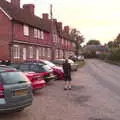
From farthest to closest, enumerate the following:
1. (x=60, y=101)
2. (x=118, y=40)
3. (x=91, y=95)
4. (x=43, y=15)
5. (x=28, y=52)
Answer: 1. (x=118, y=40)
2. (x=43, y=15)
3. (x=28, y=52)
4. (x=91, y=95)
5. (x=60, y=101)

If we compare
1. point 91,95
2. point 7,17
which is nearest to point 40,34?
point 7,17

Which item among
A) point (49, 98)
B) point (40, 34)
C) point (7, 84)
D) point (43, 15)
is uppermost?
point (43, 15)

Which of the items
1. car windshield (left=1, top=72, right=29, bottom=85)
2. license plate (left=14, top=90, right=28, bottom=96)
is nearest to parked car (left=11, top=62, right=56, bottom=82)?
car windshield (left=1, top=72, right=29, bottom=85)

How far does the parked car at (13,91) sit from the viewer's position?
9.76m

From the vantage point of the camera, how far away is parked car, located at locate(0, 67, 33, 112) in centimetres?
976

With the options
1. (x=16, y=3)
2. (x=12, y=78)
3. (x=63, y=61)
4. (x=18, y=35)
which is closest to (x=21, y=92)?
(x=12, y=78)

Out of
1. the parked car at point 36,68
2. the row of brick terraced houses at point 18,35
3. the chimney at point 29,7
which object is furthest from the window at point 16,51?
the parked car at point 36,68

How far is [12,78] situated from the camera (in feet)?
34.3

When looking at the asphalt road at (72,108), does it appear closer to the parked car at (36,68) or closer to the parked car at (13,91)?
the parked car at (13,91)

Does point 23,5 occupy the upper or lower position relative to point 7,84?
upper

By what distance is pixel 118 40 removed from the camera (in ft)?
395

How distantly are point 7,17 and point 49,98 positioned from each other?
2500 cm

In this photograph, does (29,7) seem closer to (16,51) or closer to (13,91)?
(16,51)

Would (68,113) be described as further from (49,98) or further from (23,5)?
(23,5)
